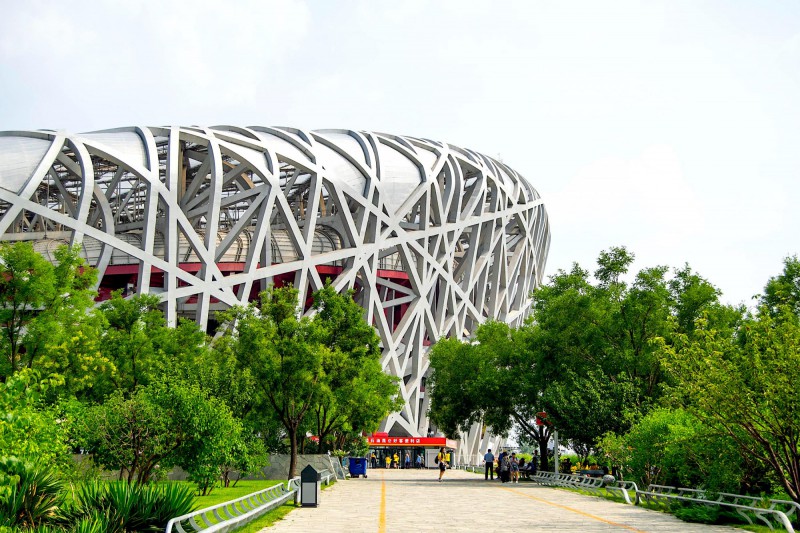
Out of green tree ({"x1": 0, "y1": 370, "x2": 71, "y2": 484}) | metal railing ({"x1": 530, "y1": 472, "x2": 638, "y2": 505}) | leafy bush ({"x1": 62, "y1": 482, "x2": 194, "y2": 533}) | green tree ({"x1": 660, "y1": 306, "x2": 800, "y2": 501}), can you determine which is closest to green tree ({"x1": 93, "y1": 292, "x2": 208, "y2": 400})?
green tree ({"x1": 0, "y1": 370, "x2": 71, "y2": 484})

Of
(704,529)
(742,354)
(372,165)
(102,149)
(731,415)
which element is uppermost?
(372,165)

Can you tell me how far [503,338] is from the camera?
53062 mm

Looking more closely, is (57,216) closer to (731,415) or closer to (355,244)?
(355,244)

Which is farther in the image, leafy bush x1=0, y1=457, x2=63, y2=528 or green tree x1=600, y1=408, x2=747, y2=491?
green tree x1=600, y1=408, x2=747, y2=491

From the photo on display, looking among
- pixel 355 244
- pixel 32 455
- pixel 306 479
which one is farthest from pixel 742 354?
pixel 355 244

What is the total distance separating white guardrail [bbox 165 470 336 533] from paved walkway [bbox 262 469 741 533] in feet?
2.12

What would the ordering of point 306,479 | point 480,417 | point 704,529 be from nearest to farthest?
point 704,529 < point 306,479 < point 480,417

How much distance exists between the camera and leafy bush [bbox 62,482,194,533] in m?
15.1

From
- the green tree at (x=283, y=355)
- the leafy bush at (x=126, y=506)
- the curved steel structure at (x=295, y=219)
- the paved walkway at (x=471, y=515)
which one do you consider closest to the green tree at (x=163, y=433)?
the paved walkway at (x=471, y=515)

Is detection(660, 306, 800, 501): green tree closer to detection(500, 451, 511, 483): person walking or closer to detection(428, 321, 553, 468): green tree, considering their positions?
detection(428, 321, 553, 468): green tree

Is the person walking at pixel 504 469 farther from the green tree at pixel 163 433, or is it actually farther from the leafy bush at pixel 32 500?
the leafy bush at pixel 32 500

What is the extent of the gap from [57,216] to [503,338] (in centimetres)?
2662

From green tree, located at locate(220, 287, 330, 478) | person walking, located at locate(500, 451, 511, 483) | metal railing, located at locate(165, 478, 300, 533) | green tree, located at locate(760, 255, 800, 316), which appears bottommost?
metal railing, located at locate(165, 478, 300, 533)

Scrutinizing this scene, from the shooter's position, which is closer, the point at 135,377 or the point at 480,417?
the point at 135,377
